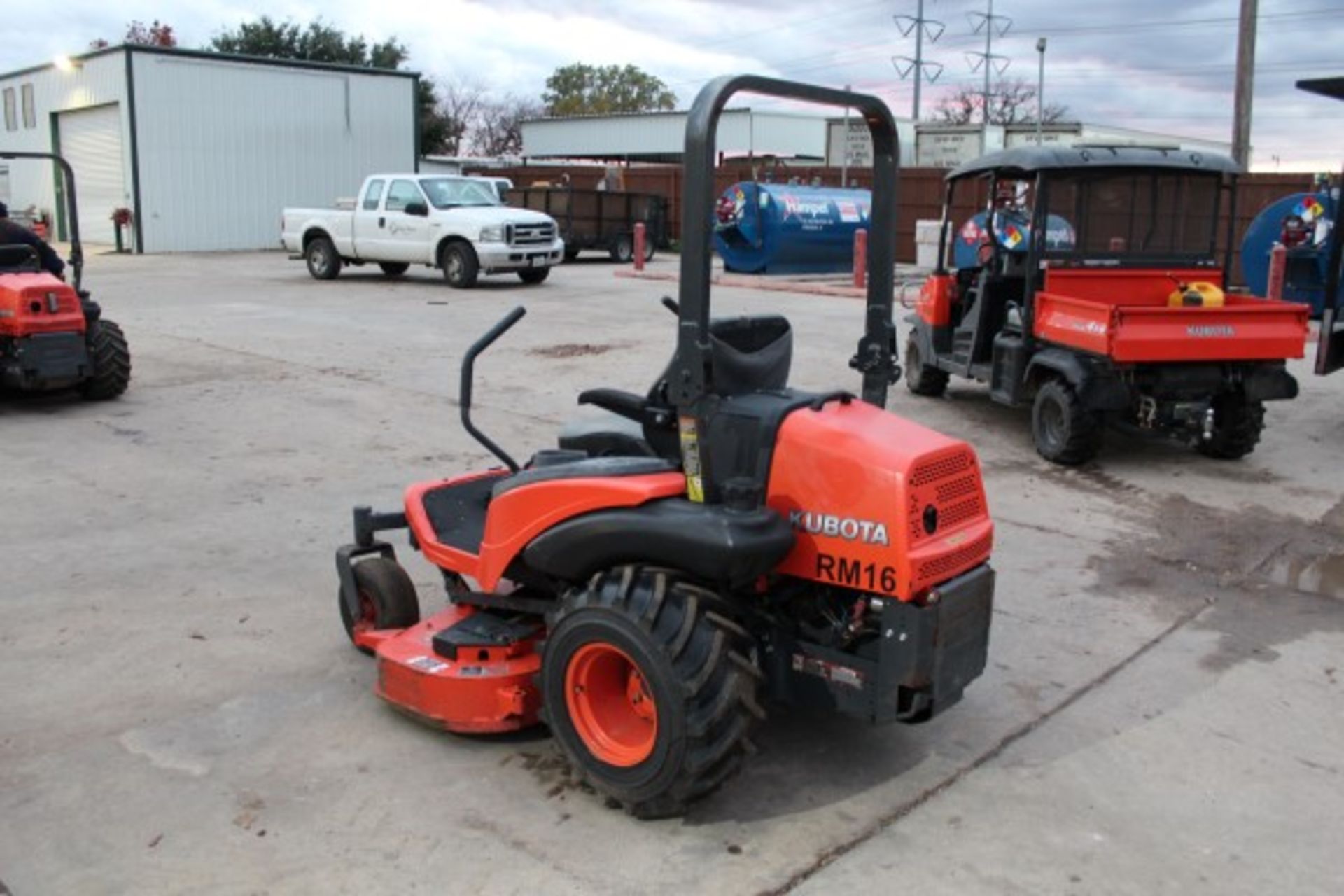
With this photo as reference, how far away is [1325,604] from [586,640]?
3.83 meters

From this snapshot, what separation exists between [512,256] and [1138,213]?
12.1 metres

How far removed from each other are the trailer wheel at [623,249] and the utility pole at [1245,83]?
41.2 ft

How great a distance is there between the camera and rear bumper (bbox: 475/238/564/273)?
62.8ft

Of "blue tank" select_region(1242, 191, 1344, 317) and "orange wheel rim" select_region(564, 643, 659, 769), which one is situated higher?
"blue tank" select_region(1242, 191, 1344, 317)

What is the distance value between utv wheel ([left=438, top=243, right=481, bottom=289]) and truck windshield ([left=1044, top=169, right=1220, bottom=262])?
12163 mm

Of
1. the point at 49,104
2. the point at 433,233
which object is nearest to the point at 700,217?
the point at 433,233

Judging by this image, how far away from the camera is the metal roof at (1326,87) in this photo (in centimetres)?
891

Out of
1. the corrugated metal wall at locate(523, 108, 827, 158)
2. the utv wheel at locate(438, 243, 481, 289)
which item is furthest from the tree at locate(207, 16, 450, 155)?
the utv wheel at locate(438, 243, 481, 289)

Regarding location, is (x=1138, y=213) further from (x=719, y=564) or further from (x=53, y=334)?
(x=53, y=334)

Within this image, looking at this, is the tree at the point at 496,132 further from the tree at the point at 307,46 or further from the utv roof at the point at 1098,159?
the utv roof at the point at 1098,159

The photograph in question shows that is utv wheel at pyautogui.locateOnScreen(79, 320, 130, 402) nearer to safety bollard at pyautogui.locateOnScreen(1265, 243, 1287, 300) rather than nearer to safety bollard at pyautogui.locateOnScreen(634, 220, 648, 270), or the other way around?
safety bollard at pyautogui.locateOnScreen(1265, 243, 1287, 300)

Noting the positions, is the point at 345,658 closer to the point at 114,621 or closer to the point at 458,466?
the point at 114,621

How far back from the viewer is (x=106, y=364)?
375 inches

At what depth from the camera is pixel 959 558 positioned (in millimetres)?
3521
